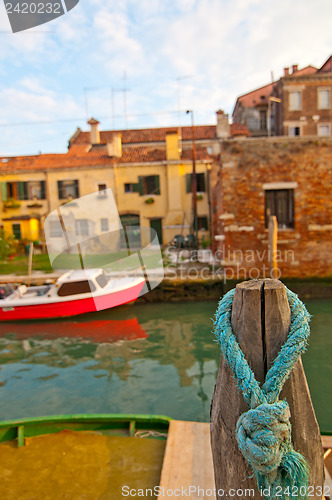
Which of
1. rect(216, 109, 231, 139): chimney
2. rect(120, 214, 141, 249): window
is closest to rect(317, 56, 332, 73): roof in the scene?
rect(216, 109, 231, 139): chimney

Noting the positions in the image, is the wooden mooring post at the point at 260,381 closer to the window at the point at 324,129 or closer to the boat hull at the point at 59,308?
the boat hull at the point at 59,308

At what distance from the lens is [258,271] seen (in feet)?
38.7

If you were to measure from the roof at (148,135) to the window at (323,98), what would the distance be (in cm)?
853

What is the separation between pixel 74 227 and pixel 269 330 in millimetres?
21201

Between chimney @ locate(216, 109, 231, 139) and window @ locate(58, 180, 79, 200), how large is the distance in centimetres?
1025

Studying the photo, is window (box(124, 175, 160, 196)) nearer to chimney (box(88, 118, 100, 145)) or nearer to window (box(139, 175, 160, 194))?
window (box(139, 175, 160, 194))

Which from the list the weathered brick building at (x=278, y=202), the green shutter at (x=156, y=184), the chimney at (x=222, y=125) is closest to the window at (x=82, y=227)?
the green shutter at (x=156, y=184)

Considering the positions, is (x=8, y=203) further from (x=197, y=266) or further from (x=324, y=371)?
(x=324, y=371)

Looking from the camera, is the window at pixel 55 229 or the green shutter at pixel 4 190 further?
the green shutter at pixel 4 190

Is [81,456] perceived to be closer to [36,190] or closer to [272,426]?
[272,426]

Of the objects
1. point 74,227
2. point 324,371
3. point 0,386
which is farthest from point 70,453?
point 74,227

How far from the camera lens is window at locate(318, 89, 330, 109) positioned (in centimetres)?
2672

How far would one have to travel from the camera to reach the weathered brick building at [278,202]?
37.9 feet

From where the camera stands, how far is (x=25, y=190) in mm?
22188
